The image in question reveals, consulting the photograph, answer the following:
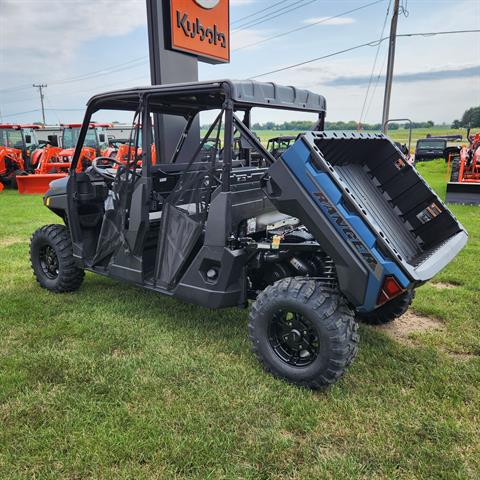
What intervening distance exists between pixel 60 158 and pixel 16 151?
70.5 inches

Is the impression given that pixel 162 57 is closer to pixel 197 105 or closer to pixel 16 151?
pixel 197 105

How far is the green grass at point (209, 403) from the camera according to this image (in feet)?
7.82

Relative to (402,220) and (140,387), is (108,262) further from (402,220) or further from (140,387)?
(402,220)

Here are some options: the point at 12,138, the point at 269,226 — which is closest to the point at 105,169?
the point at 269,226

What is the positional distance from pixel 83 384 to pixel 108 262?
4.81 feet

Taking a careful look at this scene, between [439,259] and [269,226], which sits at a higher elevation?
[269,226]

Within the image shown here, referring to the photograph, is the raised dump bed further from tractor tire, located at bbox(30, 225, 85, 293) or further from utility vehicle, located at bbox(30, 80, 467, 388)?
tractor tire, located at bbox(30, 225, 85, 293)

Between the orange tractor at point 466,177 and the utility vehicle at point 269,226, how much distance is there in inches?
277

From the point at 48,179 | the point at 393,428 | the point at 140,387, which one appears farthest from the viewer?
the point at 48,179

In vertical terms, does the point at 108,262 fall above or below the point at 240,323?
above

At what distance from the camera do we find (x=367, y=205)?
12.1 ft

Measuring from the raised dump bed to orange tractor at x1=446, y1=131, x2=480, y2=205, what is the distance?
23.0 ft

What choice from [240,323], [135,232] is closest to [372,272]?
[240,323]

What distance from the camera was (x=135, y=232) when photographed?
12.5 feet
